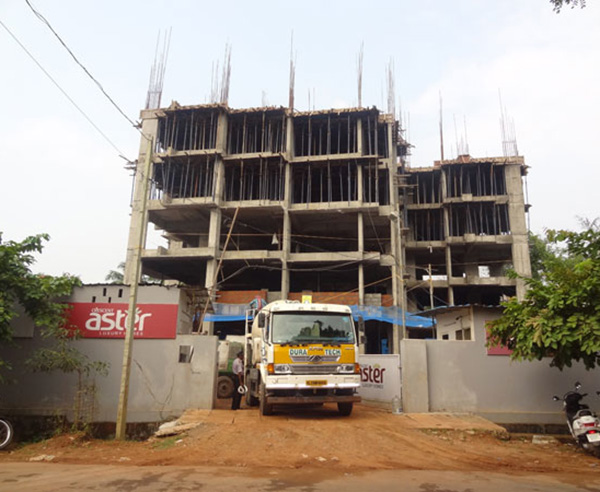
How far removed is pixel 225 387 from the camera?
17.6 metres

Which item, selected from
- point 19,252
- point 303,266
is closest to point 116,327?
point 19,252

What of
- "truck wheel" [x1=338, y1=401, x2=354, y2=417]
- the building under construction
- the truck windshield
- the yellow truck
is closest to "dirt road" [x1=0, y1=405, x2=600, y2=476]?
"truck wheel" [x1=338, y1=401, x2=354, y2=417]

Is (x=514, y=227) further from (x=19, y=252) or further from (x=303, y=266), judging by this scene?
(x=19, y=252)

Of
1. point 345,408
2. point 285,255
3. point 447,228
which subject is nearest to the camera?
point 345,408

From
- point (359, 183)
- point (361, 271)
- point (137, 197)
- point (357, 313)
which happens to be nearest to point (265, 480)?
point (357, 313)

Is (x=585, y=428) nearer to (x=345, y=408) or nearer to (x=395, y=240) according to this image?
(x=345, y=408)

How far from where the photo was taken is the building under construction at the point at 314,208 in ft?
109

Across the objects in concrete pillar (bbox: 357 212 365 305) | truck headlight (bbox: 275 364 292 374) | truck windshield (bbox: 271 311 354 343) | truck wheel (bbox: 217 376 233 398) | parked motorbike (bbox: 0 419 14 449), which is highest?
concrete pillar (bbox: 357 212 365 305)

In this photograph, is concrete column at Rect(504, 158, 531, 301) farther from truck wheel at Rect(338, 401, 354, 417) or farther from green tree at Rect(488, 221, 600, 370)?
truck wheel at Rect(338, 401, 354, 417)

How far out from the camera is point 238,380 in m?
15.4

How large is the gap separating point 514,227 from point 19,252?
36153 millimetres

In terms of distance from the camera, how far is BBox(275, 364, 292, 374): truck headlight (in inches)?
448

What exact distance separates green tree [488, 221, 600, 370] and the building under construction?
18.2 meters

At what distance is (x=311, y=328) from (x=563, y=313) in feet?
19.2
